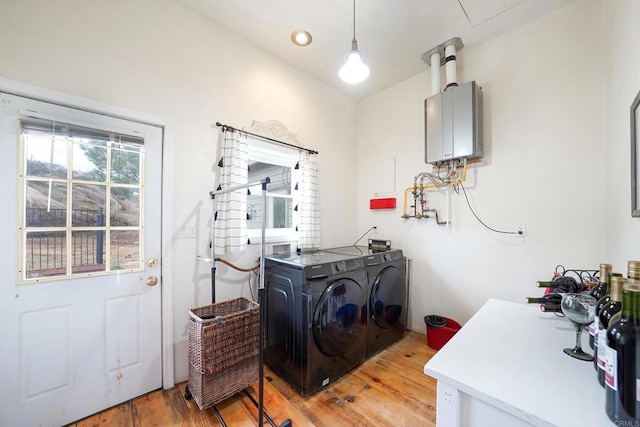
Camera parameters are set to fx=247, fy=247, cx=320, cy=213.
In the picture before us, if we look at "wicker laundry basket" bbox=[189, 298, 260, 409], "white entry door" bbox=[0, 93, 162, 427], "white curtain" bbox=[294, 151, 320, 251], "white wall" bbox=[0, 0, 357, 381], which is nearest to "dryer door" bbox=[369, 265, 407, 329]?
"white curtain" bbox=[294, 151, 320, 251]

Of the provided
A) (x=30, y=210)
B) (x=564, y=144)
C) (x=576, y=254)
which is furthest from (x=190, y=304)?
(x=564, y=144)

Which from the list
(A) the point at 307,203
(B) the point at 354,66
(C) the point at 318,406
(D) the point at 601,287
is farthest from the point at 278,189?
(D) the point at 601,287

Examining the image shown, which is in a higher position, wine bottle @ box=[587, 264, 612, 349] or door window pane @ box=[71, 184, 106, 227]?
door window pane @ box=[71, 184, 106, 227]

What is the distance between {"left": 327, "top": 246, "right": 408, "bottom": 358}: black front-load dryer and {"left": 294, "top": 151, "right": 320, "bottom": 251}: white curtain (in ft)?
1.59

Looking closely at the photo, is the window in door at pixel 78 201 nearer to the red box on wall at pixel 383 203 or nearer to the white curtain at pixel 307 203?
the white curtain at pixel 307 203

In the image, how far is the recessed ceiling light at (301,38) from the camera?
2279 millimetres

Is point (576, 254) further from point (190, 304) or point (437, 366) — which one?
point (190, 304)

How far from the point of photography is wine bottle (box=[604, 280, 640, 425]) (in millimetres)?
554

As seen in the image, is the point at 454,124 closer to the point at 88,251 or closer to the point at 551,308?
the point at 551,308

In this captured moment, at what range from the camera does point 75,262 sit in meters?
1.62

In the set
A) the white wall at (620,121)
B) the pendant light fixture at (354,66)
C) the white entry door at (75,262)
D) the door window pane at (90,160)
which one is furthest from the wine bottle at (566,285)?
the door window pane at (90,160)

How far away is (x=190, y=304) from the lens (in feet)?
6.66

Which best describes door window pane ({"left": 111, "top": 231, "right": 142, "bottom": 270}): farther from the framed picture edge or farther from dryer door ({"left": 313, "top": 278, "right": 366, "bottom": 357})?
the framed picture edge

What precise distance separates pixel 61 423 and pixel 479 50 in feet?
14.6
